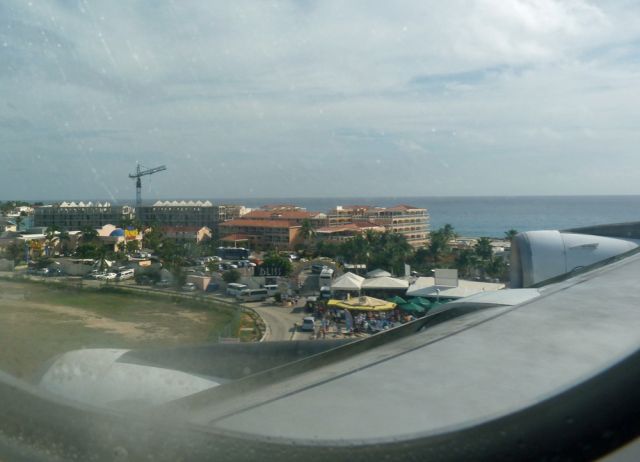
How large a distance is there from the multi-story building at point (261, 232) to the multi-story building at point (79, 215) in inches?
126

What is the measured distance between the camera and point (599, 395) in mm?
1097

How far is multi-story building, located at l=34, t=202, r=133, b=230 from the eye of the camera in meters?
4.80

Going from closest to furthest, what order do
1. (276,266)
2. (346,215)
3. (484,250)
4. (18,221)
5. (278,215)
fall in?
(18,221)
(276,266)
(484,250)
(278,215)
(346,215)

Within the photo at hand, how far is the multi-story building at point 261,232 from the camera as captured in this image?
9359 mm

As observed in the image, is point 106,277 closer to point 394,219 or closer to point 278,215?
point 278,215

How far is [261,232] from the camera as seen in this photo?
10.5m

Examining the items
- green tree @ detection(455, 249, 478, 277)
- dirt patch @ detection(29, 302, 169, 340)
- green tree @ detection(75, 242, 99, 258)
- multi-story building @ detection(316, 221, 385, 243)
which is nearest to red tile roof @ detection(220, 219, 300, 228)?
multi-story building @ detection(316, 221, 385, 243)

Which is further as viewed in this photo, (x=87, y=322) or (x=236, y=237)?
(x=236, y=237)

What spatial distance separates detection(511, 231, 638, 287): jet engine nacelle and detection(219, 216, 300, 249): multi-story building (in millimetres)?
5390

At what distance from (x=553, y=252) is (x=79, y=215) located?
424 cm

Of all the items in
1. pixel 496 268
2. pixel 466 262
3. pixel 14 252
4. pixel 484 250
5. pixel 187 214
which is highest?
pixel 187 214

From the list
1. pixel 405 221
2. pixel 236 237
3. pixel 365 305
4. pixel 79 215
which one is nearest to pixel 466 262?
pixel 236 237

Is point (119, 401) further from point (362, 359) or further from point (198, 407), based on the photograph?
point (362, 359)

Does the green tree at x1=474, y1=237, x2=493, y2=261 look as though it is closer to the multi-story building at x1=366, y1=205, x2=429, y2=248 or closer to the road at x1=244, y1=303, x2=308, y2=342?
the multi-story building at x1=366, y1=205, x2=429, y2=248
